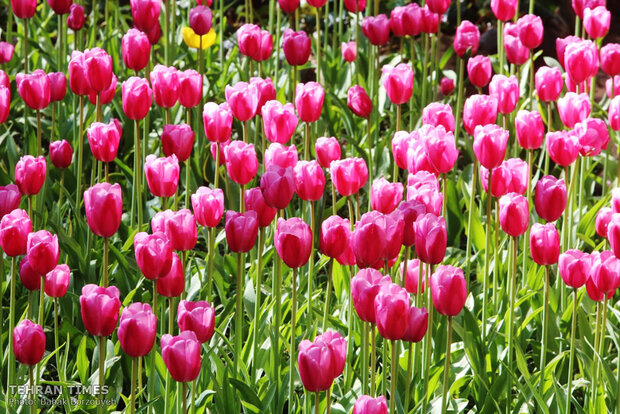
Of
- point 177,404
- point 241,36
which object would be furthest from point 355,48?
point 177,404

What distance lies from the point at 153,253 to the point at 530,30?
186 centimetres

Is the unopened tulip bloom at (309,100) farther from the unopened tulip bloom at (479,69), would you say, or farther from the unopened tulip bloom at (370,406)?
the unopened tulip bloom at (370,406)

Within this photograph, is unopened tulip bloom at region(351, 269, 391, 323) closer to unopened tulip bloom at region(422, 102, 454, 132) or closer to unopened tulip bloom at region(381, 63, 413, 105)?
unopened tulip bloom at region(422, 102, 454, 132)

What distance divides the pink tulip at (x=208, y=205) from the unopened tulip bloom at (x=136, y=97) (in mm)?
535

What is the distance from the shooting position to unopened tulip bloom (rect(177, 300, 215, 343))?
1.80 m

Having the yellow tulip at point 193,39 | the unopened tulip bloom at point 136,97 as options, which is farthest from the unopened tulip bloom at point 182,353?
the yellow tulip at point 193,39

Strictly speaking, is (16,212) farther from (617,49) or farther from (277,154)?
(617,49)

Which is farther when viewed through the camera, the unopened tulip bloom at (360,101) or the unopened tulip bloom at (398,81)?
the unopened tulip bloom at (360,101)

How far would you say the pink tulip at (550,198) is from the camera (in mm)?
2135

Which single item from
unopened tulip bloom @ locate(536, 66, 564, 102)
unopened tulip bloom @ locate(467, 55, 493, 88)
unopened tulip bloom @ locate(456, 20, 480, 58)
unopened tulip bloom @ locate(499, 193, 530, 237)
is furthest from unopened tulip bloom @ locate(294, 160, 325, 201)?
unopened tulip bloom @ locate(456, 20, 480, 58)

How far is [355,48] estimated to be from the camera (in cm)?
409

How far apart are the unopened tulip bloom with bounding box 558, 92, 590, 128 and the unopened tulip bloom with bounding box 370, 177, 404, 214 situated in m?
0.76

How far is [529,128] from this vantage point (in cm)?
254

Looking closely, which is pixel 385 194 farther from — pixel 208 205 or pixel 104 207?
pixel 104 207
